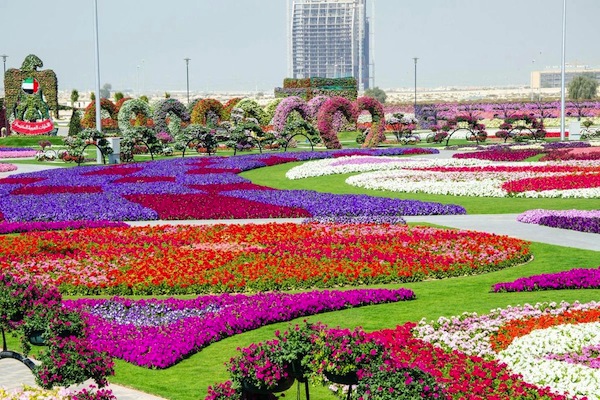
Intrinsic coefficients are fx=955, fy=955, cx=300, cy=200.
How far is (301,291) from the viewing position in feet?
40.1

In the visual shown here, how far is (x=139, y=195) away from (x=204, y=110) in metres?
30.9

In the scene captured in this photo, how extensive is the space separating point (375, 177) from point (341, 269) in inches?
541

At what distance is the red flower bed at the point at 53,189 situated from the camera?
2355 cm

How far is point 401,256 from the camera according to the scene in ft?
45.4

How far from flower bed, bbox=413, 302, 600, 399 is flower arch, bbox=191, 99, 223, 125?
42.9m

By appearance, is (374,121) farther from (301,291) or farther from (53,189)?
(301,291)

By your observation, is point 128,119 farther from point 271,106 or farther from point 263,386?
point 263,386

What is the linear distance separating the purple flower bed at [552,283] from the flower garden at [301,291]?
2 centimetres

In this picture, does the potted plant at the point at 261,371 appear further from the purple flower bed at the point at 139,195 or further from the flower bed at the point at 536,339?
the purple flower bed at the point at 139,195

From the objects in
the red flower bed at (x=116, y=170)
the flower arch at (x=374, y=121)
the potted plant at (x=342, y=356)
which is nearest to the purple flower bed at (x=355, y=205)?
the red flower bed at (x=116, y=170)

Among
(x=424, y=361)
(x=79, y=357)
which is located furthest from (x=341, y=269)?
(x=79, y=357)

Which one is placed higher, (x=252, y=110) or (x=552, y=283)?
(x=252, y=110)

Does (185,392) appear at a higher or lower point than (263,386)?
lower

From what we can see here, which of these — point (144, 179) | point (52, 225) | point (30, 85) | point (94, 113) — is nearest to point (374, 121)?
point (144, 179)
